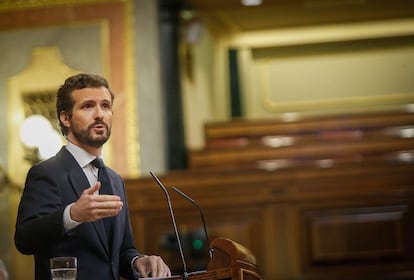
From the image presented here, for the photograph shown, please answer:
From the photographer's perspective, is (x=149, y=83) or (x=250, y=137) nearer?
(x=149, y=83)

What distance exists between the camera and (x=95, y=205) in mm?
1859

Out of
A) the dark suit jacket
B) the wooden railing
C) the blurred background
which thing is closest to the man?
the dark suit jacket

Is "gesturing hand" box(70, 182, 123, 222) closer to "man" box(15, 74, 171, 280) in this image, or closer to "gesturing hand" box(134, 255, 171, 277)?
"man" box(15, 74, 171, 280)

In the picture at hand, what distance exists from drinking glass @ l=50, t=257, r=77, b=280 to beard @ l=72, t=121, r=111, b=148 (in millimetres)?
243

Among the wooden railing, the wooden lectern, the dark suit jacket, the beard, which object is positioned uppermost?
the beard

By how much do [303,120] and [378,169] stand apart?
1.59 meters

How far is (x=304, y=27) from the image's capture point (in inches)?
368

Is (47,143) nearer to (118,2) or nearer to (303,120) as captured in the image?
(118,2)

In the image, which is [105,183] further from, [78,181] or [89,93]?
[89,93]

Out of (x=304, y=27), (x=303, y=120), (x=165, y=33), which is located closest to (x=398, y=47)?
(x=304, y=27)

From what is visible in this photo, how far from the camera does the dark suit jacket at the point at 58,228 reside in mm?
1951

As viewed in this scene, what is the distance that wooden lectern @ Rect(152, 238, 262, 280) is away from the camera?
1990mm

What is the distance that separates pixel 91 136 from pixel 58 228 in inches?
8.0

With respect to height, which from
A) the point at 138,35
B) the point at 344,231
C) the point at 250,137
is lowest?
the point at 344,231
